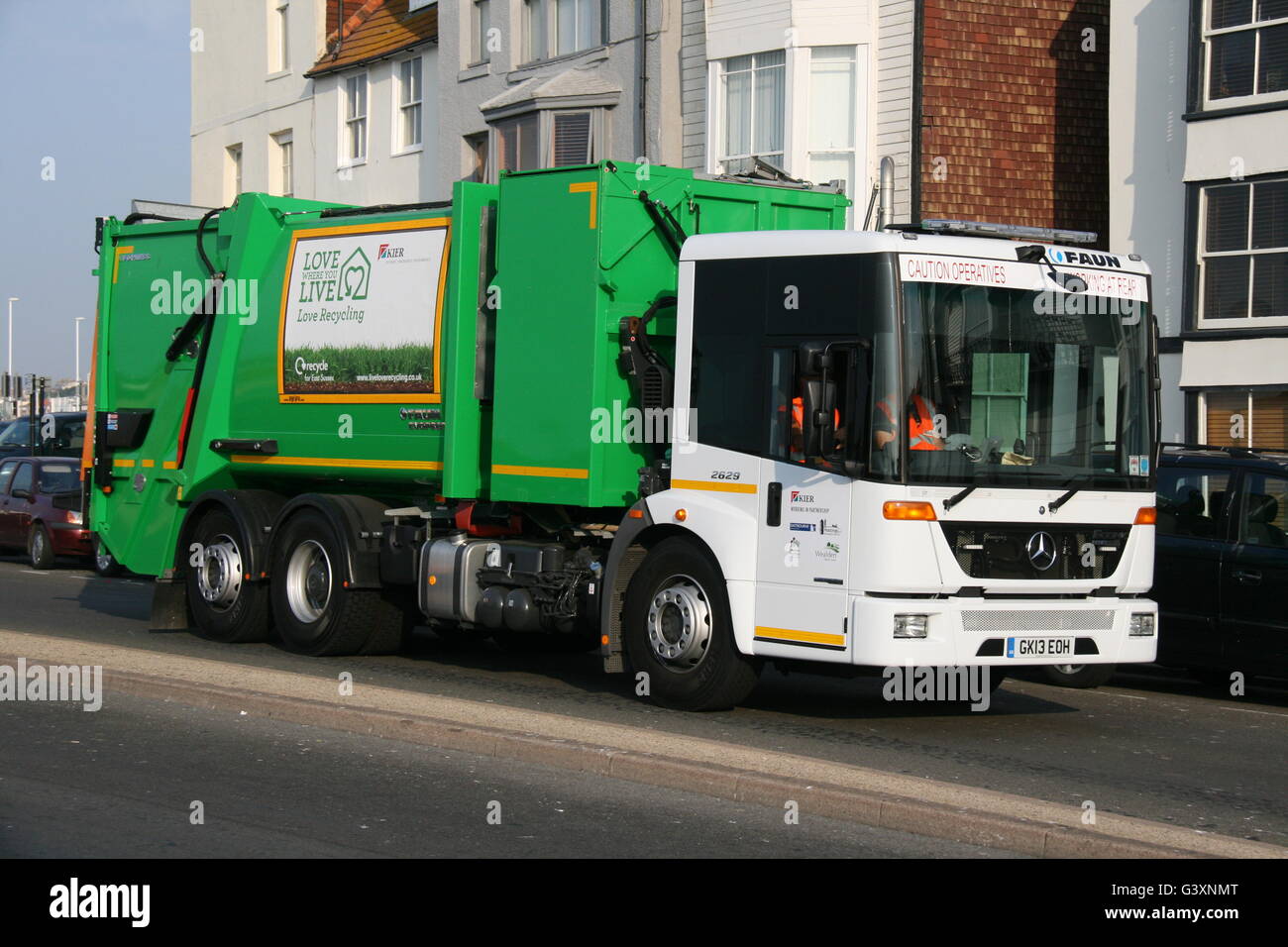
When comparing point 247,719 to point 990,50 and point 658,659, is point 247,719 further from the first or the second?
point 990,50

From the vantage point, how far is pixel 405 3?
36281 millimetres

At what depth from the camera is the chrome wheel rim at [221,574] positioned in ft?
47.3

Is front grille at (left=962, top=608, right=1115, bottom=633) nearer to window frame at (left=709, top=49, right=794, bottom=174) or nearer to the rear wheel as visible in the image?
the rear wheel

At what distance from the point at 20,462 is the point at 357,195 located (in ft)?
36.8

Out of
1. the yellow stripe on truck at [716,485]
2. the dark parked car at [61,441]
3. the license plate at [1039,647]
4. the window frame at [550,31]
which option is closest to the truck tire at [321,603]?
the yellow stripe on truck at [716,485]

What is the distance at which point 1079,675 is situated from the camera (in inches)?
490

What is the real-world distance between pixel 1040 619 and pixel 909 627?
37.4 inches

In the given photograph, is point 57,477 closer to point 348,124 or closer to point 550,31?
point 550,31

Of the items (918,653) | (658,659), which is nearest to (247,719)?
(658,659)

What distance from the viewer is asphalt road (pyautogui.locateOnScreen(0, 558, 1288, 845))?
884 cm

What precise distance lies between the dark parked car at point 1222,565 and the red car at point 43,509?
16114mm

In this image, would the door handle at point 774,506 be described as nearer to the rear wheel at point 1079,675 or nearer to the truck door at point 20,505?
the rear wheel at point 1079,675

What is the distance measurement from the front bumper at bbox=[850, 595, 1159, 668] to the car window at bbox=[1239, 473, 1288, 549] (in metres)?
2.31

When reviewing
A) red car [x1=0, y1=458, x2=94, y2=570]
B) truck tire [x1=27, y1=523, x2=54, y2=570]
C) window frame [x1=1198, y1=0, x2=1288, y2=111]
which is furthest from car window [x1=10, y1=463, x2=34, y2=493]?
window frame [x1=1198, y1=0, x2=1288, y2=111]
